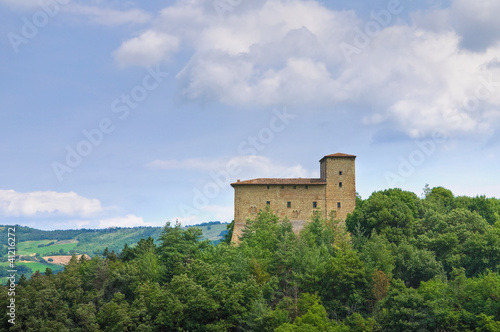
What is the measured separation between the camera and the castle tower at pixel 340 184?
5866cm

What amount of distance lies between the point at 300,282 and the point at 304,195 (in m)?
16.2

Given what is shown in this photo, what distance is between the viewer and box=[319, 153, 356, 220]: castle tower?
58656 mm

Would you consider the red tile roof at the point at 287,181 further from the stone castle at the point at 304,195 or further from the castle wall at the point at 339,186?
the castle wall at the point at 339,186

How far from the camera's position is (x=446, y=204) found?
66.3 metres

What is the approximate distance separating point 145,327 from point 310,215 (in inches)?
953

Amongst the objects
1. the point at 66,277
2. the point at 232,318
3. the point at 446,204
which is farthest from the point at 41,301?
the point at 446,204

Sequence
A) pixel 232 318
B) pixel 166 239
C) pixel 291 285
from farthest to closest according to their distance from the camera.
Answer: pixel 166 239 < pixel 291 285 < pixel 232 318

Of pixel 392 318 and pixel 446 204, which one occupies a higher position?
pixel 446 204

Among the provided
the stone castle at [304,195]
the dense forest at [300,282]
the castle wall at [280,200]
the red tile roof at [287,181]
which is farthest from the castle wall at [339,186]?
the dense forest at [300,282]

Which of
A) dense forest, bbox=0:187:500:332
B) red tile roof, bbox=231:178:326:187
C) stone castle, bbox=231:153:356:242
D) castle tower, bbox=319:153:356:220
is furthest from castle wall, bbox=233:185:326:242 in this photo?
dense forest, bbox=0:187:500:332

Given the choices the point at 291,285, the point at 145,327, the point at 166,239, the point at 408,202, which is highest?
the point at 408,202

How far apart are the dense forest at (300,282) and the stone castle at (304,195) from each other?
8.46 ft

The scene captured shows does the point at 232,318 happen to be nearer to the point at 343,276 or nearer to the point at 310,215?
the point at 343,276

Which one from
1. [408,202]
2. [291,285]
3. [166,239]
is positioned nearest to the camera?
[291,285]
